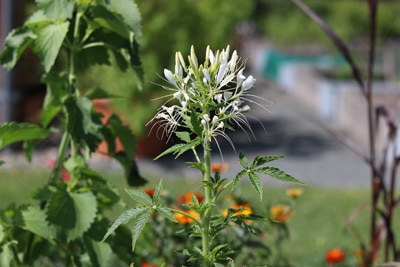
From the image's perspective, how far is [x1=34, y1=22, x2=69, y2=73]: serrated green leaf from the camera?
A: 88.0 inches

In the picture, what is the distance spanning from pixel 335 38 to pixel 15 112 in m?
6.89

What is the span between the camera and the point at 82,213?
7.11 feet

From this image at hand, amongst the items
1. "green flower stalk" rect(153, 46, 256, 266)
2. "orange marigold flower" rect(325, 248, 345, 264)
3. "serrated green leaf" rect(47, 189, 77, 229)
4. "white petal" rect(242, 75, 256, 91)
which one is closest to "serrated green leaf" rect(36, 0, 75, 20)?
"serrated green leaf" rect(47, 189, 77, 229)

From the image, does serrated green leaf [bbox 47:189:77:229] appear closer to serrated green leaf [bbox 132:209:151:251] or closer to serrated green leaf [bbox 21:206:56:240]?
serrated green leaf [bbox 21:206:56:240]

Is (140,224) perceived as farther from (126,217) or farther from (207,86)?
(207,86)

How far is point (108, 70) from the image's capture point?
8906mm

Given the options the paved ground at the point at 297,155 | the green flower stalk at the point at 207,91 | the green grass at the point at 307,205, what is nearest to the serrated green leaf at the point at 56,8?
the green flower stalk at the point at 207,91

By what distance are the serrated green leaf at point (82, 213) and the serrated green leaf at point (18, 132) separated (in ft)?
0.87

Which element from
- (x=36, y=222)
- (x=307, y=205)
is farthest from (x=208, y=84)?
(x=307, y=205)

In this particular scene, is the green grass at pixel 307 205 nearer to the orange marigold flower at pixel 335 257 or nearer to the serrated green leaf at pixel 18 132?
the orange marigold flower at pixel 335 257

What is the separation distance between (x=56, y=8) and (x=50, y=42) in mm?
102

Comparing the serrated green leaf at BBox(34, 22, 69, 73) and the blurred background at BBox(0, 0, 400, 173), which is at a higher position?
the serrated green leaf at BBox(34, 22, 69, 73)

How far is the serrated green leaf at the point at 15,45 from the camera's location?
2.33m

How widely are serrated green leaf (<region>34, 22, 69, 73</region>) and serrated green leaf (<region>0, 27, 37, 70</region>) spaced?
0.18 feet
